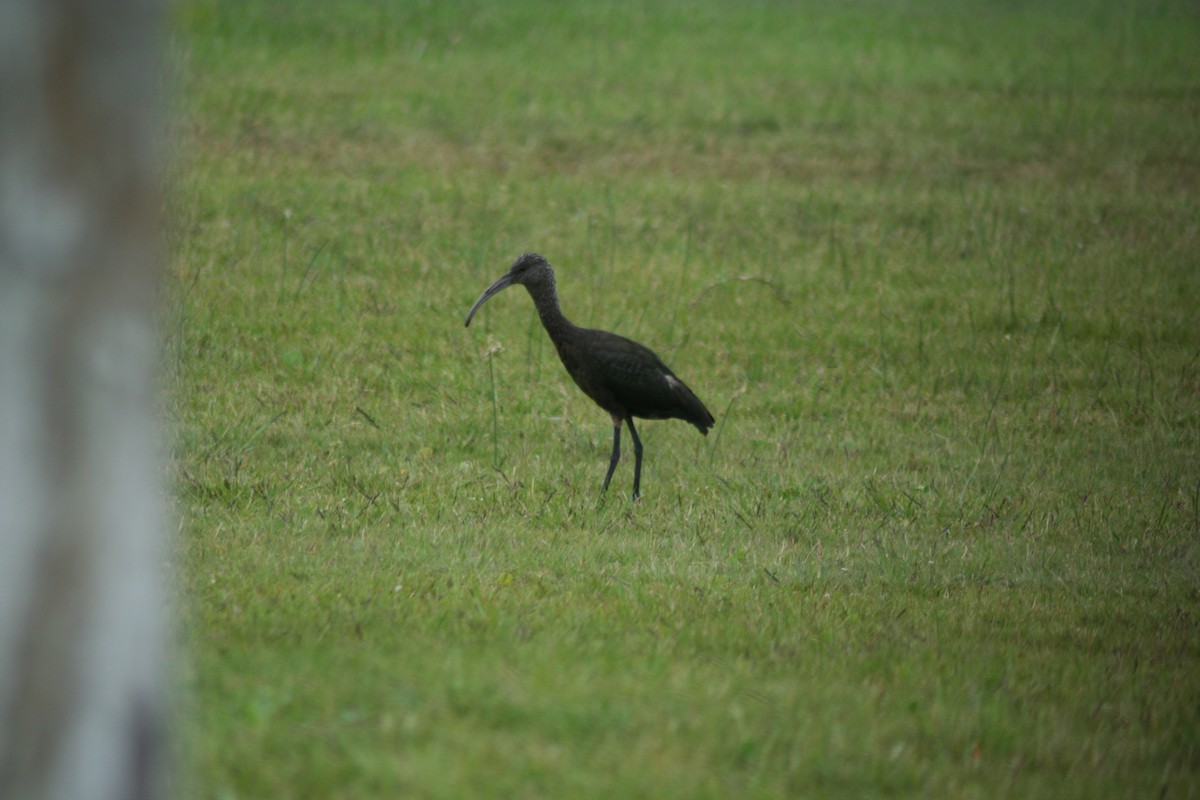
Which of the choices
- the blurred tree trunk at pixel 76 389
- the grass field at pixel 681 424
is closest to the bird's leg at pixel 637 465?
the grass field at pixel 681 424

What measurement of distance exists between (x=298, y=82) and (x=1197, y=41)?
52.1 ft

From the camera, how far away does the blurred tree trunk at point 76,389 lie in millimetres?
3043

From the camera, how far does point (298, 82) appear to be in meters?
18.5

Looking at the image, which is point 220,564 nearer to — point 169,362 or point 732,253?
point 169,362

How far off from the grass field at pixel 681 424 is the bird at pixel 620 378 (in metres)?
0.45

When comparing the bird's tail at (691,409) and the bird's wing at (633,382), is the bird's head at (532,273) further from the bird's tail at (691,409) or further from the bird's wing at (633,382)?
the bird's tail at (691,409)

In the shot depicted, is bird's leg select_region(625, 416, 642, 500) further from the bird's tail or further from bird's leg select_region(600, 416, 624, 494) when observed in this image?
the bird's tail

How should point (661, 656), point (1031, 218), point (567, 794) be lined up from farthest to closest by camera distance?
point (1031, 218)
point (661, 656)
point (567, 794)

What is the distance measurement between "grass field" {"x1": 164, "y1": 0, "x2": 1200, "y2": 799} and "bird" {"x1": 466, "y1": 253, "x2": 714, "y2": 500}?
449mm

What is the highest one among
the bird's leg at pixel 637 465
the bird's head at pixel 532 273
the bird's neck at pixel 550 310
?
the bird's head at pixel 532 273

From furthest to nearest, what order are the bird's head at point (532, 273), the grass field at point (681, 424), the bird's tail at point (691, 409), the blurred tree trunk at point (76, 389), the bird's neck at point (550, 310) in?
1. the bird's head at point (532, 273)
2. the bird's neck at point (550, 310)
3. the bird's tail at point (691, 409)
4. the grass field at point (681, 424)
5. the blurred tree trunk at point (76, 389)

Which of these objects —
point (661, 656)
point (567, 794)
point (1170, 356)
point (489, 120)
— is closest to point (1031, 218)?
point (1170, 356)

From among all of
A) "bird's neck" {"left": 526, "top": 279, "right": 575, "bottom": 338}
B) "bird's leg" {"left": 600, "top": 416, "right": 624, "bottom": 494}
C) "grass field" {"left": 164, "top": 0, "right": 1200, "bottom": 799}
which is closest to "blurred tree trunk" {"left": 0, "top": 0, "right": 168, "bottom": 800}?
"grass field" {"left": 164, "top": 0, "right": 1200, "bottom": 799}

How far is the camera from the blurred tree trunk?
3043 mm
